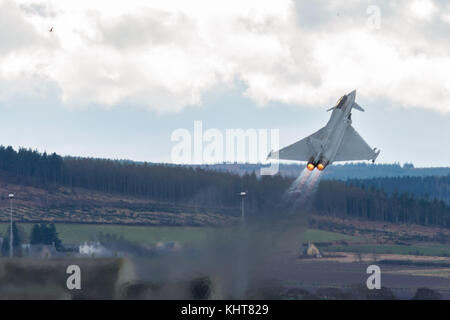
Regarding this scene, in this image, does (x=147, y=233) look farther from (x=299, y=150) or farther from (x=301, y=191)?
(x=299, y=150)

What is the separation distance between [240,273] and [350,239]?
82884 millimetres

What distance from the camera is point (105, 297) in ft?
309

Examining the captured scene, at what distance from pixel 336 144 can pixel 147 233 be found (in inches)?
2005

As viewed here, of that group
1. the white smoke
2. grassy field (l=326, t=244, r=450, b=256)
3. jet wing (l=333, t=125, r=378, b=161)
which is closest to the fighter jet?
jet wing (l=333, t=125, r=378, b=161)

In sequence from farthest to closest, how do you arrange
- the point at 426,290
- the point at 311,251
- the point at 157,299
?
the point at 311,251, the point at 426,290, the point at 157,299

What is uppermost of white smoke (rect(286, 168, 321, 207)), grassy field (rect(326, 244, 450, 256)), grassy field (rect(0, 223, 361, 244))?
white smoke (rect(286, 168, 321, 207))

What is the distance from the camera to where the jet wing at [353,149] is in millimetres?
111562

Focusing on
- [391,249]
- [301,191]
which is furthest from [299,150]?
[391,249]

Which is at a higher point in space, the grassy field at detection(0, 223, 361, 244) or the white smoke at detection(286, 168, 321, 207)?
the white smoke at detection(286, 168, 321, 207)

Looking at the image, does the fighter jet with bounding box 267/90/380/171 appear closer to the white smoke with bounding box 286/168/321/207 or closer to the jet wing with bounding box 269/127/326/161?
the jet wing with bounding box 269/127/326/161

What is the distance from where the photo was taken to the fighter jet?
105 meters

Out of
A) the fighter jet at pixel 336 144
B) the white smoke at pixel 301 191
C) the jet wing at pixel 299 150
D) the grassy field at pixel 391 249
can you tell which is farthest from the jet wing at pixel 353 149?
the grassy field at pixel 391 249
